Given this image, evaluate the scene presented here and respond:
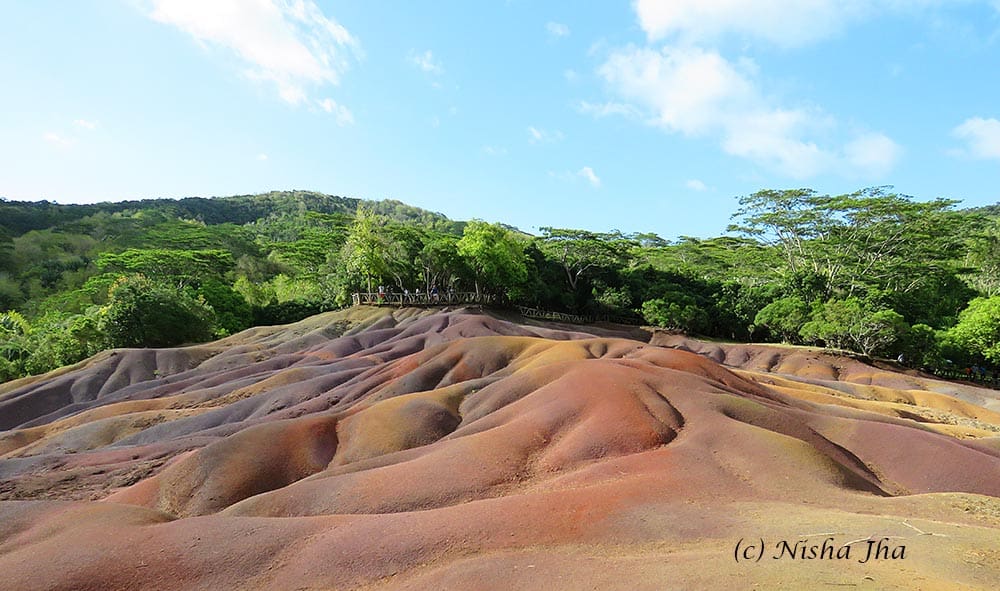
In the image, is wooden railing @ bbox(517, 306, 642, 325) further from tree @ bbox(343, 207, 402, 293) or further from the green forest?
tree @ bbox(343, 207, 402, 293)

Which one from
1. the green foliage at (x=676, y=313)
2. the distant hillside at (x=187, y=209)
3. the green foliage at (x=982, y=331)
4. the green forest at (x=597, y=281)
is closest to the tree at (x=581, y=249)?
the green forest at (x=597, y=281)

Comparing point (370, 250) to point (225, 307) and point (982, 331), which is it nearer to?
point (225, 307)

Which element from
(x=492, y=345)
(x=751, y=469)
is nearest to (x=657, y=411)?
(x=751, y=469)

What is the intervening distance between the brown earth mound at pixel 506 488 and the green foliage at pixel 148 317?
764 inches

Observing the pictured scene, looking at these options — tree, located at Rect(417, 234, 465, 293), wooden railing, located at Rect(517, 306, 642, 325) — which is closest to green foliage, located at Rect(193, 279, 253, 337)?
tree, located at Rect(417, 234, 465, 293)

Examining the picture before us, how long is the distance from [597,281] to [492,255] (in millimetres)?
17110

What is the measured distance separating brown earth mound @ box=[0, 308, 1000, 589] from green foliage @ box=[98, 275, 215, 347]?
1940 centimetres

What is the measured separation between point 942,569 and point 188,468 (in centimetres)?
1953

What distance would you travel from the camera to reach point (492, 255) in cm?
5944

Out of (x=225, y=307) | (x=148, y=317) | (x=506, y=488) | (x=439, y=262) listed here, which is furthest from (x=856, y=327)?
(x=225, y=307)

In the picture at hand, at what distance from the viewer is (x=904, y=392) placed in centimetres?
3544

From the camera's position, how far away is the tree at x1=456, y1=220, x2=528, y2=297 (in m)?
59.2

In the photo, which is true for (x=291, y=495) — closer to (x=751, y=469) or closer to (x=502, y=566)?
(x=502, y=566)

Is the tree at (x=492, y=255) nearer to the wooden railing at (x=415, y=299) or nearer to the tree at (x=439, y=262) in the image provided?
the tree at (x=439, y=262)
